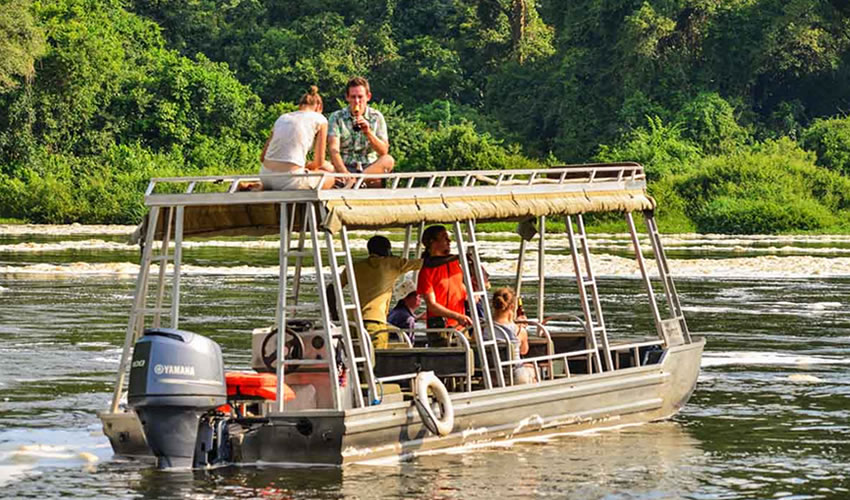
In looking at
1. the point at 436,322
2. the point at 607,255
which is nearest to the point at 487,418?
the point at 436,322

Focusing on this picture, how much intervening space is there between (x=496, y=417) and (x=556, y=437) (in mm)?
867

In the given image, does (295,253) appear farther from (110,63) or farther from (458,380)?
(110,63)

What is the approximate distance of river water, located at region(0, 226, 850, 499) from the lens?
11508 mm

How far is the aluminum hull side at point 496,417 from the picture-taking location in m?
11.5

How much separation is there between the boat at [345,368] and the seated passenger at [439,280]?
186 mm

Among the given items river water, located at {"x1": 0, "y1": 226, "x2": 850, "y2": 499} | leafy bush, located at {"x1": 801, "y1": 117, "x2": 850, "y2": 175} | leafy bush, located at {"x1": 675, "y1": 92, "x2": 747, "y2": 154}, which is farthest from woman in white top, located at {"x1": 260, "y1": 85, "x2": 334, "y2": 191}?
leafy bush, located at {"x1": 675, "y1": 92, "x2": 747, "y2": 154}

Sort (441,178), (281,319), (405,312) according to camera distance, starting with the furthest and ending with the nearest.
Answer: (405,312) → (441,178) → (281,319)

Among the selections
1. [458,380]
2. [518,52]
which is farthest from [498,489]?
[518,52]

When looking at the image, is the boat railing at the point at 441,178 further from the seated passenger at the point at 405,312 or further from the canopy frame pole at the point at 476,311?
the seated passenger at the point at 405,312

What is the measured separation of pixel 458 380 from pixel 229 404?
1.81 meters

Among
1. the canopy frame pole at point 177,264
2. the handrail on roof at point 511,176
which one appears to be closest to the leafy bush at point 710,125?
the handrail on roof at point 511,176

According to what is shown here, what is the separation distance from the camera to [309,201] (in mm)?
11422

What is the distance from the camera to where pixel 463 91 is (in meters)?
72.3

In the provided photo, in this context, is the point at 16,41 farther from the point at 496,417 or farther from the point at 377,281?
the point at 496,417
